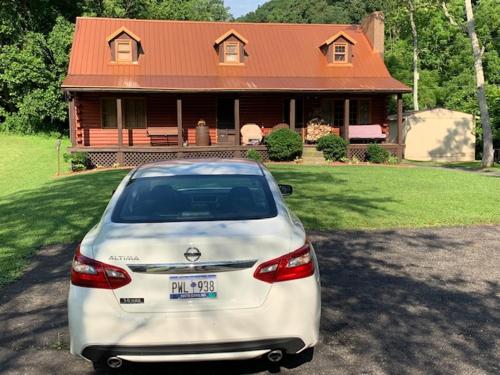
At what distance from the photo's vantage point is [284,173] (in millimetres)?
17797

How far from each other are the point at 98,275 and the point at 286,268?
4.03ft

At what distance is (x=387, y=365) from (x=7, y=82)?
3571 cm

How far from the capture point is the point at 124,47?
84.3 ft

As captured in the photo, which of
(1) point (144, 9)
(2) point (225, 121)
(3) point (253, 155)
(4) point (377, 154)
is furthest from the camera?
(1) point (144, 9)

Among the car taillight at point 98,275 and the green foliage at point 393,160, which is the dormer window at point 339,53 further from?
the car taillight at point 98,275

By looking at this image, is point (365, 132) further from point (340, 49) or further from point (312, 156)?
point (340, 49)

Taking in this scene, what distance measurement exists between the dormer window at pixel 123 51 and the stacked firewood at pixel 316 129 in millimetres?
9381

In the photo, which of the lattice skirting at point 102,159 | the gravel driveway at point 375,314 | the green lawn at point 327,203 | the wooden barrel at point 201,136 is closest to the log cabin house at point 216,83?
the wooden barrel at point 201,136

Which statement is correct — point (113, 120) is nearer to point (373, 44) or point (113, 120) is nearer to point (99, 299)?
point (373, 44)

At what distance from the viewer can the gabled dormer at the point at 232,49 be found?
26.4 metres

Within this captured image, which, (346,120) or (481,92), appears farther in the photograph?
(346,120)

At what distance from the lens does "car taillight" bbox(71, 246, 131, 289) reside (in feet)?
11.3

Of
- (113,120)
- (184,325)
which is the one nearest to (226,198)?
(184,325)

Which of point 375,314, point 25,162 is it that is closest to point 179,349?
point 375,314
